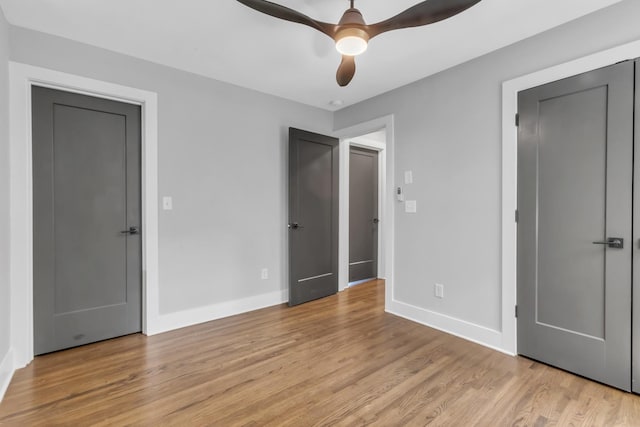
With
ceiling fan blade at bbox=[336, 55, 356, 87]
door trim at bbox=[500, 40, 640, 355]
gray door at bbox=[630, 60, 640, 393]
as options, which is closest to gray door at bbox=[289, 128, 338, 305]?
ceiling fan blade at bbox=[336, 55, 356, 87]

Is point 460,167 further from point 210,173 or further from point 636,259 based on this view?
point 210,173

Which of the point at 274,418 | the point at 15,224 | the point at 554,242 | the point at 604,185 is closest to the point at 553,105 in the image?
the point at 604,185

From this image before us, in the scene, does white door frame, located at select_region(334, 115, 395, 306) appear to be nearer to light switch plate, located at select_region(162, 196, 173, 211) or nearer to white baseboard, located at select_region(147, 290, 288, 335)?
white baseboard, located at select_region(147, 290, 288, 335)

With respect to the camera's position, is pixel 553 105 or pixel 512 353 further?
pixel 512 353

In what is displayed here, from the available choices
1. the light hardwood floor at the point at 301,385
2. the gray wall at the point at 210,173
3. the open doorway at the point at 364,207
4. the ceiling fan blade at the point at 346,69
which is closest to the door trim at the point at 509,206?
the light hardwood floor at the point at 301,385

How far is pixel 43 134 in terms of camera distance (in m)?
2.48

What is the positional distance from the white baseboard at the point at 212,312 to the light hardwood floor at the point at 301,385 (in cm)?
12

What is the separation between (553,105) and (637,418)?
77.8 inches

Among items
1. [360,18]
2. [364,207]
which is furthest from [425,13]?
[364,207]

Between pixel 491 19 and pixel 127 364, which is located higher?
pixel 491 19

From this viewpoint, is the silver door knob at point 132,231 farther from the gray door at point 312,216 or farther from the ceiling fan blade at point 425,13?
the ceiling fan blade at point 425,13

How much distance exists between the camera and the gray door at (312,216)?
3.80m

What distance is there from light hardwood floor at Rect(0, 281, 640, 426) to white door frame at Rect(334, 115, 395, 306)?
3.33ft

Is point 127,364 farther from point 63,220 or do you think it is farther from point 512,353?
point 512,353
